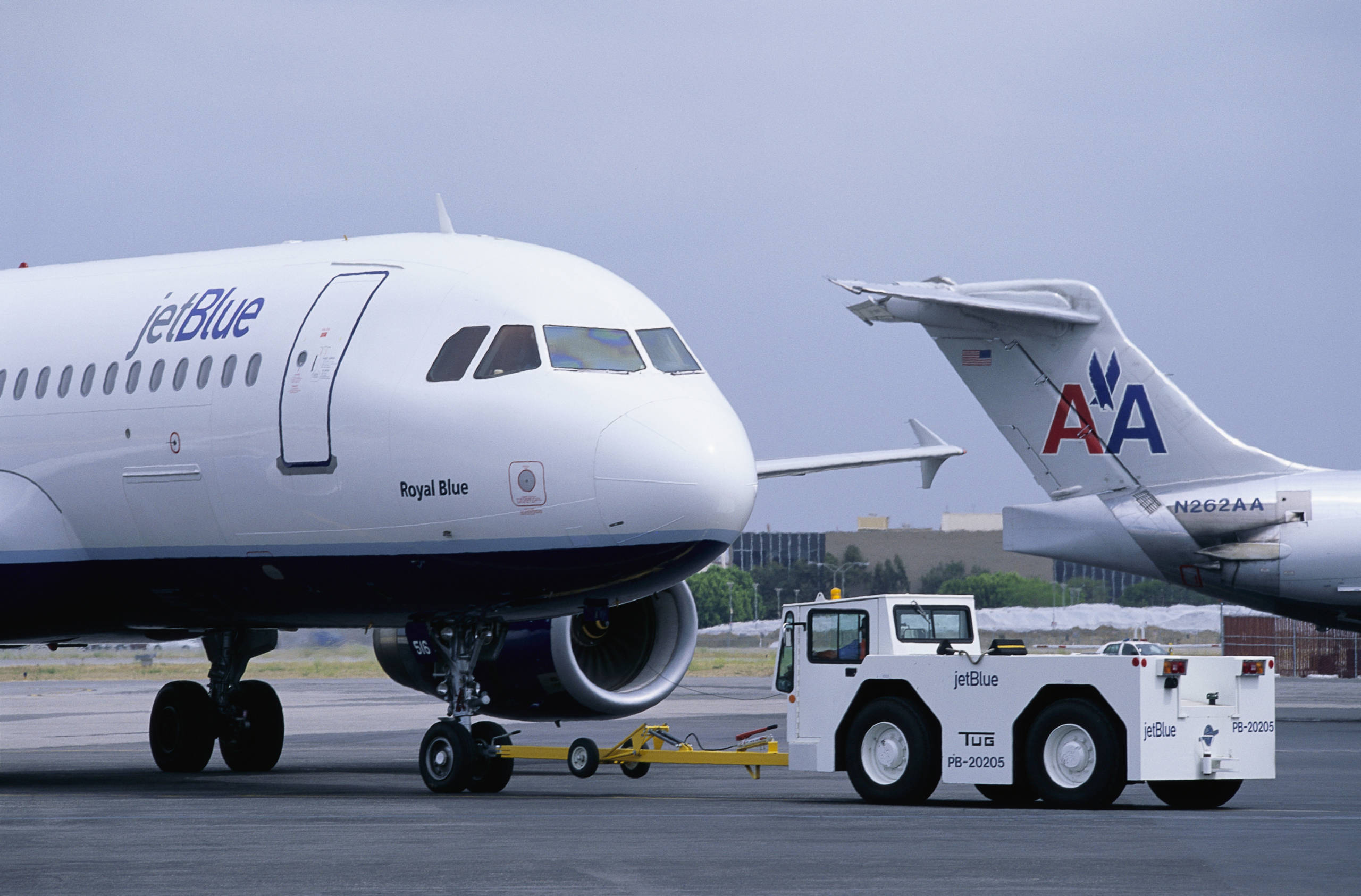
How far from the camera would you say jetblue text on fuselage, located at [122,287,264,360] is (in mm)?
17812

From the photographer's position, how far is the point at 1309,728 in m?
31.7

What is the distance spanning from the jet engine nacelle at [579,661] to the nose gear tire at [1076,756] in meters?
4.36

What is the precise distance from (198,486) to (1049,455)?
18.2m

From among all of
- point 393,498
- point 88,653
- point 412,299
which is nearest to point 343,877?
point 393,498

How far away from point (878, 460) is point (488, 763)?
9.36m

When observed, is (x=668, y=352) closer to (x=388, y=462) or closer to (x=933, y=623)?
(x=388, y=462)

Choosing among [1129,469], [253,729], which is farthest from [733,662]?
[253,729]

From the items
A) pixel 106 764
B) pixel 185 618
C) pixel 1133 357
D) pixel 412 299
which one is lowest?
pixel 106 764

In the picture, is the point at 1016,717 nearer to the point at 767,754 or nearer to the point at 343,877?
the point at 767,754

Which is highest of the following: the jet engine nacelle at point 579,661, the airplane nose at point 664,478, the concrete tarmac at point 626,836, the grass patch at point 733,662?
the airplane nose at point 664,478

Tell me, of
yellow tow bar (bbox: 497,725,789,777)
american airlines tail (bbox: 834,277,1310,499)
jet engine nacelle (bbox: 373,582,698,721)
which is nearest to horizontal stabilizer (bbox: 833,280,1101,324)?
american airlines tail (bbox: 834,277,1310,499)

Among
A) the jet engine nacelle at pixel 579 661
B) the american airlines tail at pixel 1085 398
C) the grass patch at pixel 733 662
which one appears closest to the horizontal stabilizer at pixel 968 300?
the american airlines tail at pixel 1085 398

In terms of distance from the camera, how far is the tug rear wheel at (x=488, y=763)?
55.6ft

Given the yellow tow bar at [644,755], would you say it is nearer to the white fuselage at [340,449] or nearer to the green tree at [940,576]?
the white fuselage at [340,449]
